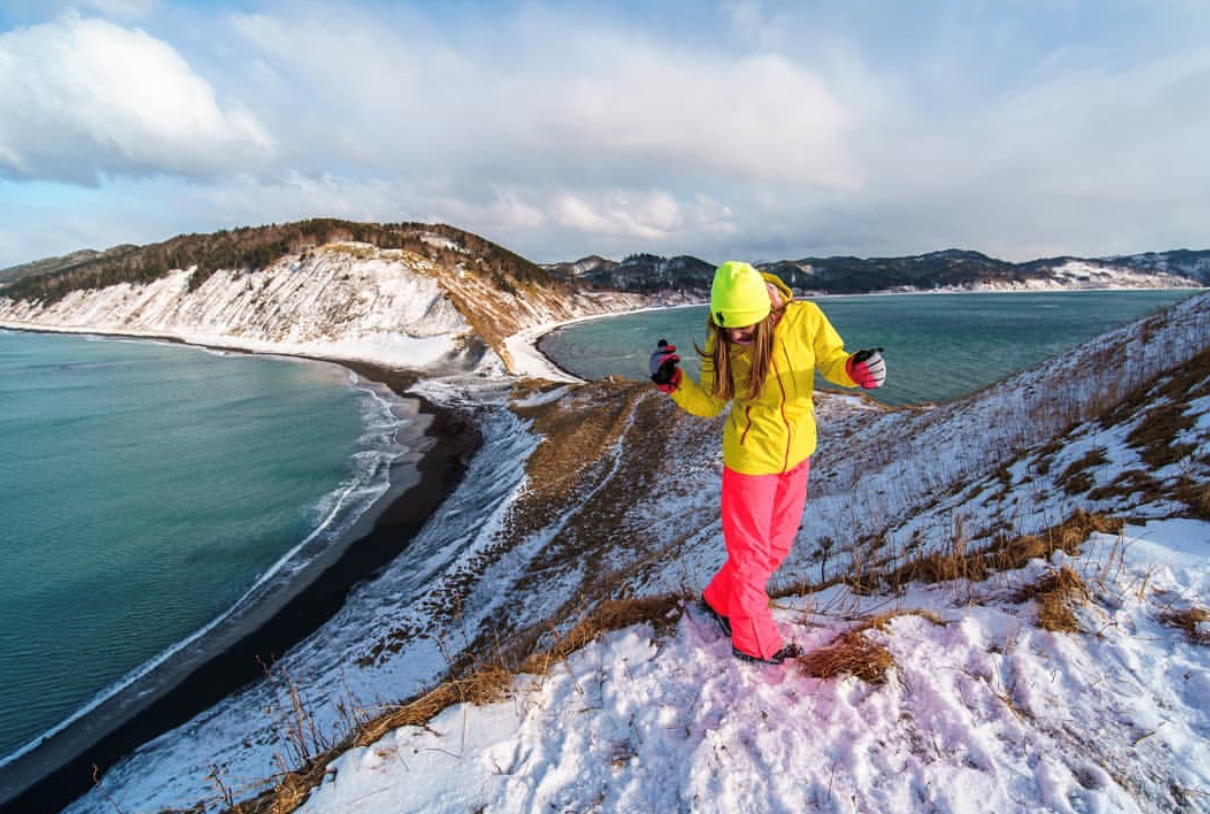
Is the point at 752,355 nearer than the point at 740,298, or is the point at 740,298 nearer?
the point at 740,298

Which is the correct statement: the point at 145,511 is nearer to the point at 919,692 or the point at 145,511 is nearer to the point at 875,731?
the point at 875,731

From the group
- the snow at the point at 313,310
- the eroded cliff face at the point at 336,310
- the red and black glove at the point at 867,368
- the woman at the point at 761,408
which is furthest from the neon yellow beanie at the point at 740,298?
the snow at the point at 313,310

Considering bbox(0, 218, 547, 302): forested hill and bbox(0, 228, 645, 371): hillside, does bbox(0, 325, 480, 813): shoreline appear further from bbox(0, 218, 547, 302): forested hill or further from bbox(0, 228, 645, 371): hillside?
bbox(0, 218, 547, 302): forested hill

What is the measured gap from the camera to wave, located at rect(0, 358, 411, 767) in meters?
10.5

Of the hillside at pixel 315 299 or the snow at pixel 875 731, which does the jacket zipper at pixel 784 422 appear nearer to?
the snow at pixel 875 731

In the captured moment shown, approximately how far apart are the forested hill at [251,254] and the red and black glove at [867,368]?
316 feet

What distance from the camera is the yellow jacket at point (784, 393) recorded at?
3.30m

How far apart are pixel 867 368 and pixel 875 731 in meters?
2.08

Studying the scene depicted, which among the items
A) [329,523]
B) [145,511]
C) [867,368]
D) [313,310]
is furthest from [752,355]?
[313,310]

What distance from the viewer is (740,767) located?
267cm

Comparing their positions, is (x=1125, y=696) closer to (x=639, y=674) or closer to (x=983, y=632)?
(x=983, y=632)

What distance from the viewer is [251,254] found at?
88250 millimetres

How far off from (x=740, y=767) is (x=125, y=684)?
14345 mm

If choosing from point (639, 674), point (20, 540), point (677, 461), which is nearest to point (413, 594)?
point (677, 461)
